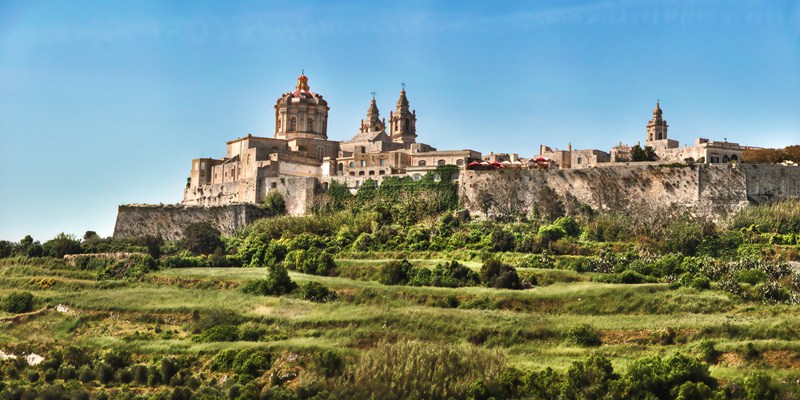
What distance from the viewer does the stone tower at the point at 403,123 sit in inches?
2832

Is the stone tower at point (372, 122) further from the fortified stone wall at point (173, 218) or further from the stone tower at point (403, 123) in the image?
the fortified stone wall at point (173, 218)

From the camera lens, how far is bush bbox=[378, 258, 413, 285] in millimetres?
43562

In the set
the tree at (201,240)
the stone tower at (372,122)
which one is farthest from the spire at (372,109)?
the tree at (201,240)

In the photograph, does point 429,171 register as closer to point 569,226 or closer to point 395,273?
point 569,226

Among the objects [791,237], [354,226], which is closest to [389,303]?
[354,226]

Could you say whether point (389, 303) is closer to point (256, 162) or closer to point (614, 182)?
point (614, 182)

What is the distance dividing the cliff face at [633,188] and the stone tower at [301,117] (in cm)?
1387

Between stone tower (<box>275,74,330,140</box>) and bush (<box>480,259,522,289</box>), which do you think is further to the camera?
stone tower (<box>275,74,330,140</box>)

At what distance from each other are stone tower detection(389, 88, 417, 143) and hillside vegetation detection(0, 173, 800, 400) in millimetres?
16119

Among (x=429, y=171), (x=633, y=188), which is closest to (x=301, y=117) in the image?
(x=429, y=171)

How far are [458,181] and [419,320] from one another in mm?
19021

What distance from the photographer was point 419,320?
3775 centimetres

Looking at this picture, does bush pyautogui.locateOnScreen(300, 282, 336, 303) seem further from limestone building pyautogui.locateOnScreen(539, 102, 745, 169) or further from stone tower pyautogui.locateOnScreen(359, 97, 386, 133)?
stone tower pyautogui.locateOnScreen(359, 97, 386, 133)

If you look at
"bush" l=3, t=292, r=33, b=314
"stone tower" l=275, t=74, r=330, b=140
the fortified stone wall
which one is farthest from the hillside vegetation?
"stone tower" l=275, t=74, r=330, b=140
